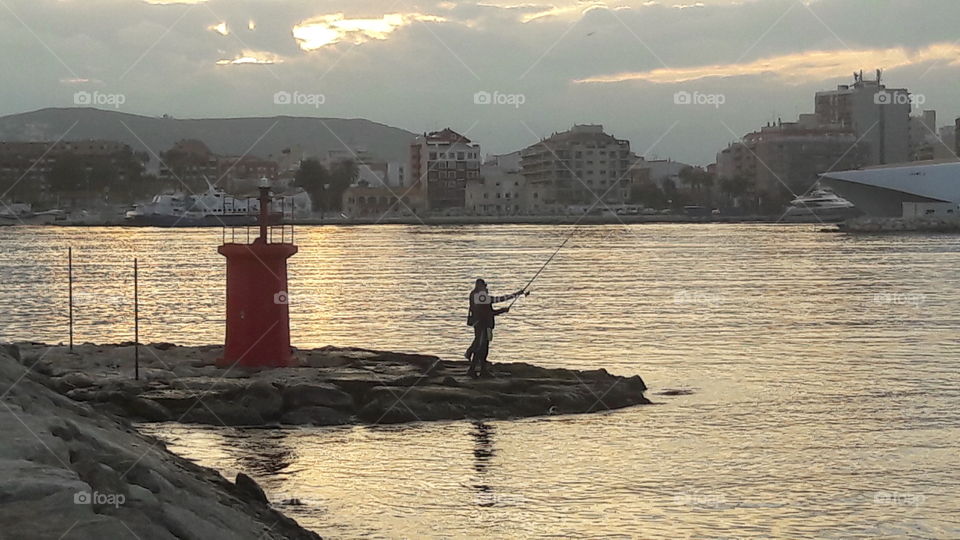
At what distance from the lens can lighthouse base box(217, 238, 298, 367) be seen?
12305 millimetres

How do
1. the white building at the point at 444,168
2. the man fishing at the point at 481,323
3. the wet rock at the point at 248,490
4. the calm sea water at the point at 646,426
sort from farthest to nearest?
the white building at the point at 444,168 < the man fishing at the point at 481,323 < the calm sea water at the point at 646,426 < the wet rock at the point at 248,490

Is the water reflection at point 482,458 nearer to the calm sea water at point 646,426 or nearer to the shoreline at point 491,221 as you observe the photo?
the calm sea water at point 646,426

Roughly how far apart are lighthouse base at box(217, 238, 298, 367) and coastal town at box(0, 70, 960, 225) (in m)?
128

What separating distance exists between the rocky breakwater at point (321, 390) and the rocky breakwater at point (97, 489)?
3379 mm

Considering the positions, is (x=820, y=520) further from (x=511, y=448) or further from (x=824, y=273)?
(x=824, y=273)

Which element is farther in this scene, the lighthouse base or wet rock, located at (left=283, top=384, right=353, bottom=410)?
the lighthouse base

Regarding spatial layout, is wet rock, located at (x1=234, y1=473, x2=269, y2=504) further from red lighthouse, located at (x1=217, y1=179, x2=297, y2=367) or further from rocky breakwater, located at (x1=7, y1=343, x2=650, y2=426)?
red lighthouse, located at (x1=217, y1=179, x2=297, y2=367)

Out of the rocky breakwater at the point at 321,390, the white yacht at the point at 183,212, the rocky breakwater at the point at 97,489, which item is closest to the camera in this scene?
the rocky breakwater at the point at 97,489

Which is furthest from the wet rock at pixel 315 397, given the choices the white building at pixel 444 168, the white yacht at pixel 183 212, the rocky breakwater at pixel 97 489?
the white building at pixel 444 168

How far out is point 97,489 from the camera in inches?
220

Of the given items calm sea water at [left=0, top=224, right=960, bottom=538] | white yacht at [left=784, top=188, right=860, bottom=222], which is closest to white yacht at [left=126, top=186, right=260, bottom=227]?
white yacht at [left=784, top=188, right=860, bottom=222]

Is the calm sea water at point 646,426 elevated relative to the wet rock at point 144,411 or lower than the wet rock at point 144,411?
lower

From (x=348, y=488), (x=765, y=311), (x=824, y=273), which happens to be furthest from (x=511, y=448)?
(x=824, y=273)

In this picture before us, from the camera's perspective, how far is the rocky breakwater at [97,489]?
5.21 m
